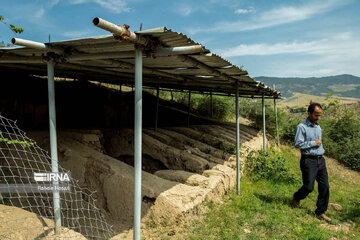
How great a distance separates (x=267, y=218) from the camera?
4.14 m

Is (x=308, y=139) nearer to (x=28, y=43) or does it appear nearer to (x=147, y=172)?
(x=147, y=172)

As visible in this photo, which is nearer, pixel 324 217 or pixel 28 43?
pixel 28 43

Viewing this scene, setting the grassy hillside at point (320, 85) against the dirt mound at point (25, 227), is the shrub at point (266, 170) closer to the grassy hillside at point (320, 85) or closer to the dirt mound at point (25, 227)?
the dirt mound at point (25, 227)

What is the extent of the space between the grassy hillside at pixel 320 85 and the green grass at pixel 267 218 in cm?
9587

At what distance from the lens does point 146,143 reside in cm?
598

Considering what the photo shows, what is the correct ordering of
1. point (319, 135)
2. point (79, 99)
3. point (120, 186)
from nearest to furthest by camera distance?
1. point (120, 186)
2. point (319, 135)
3. point (79, 99)

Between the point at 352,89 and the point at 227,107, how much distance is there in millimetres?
112732

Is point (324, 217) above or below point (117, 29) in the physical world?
below

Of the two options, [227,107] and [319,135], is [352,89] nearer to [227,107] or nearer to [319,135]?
[227,107]

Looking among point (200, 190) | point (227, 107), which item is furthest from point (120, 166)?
point (227, 107)

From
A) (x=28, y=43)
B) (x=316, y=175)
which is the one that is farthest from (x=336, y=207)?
(x=28, y=43)

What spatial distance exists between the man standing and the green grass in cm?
39

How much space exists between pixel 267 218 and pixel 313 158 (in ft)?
3.76

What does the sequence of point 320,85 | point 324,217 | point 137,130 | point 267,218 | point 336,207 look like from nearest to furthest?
1. point 137,130
2. point 267,218
3. point 324,217
4. point 336,207
5. point 320,85
